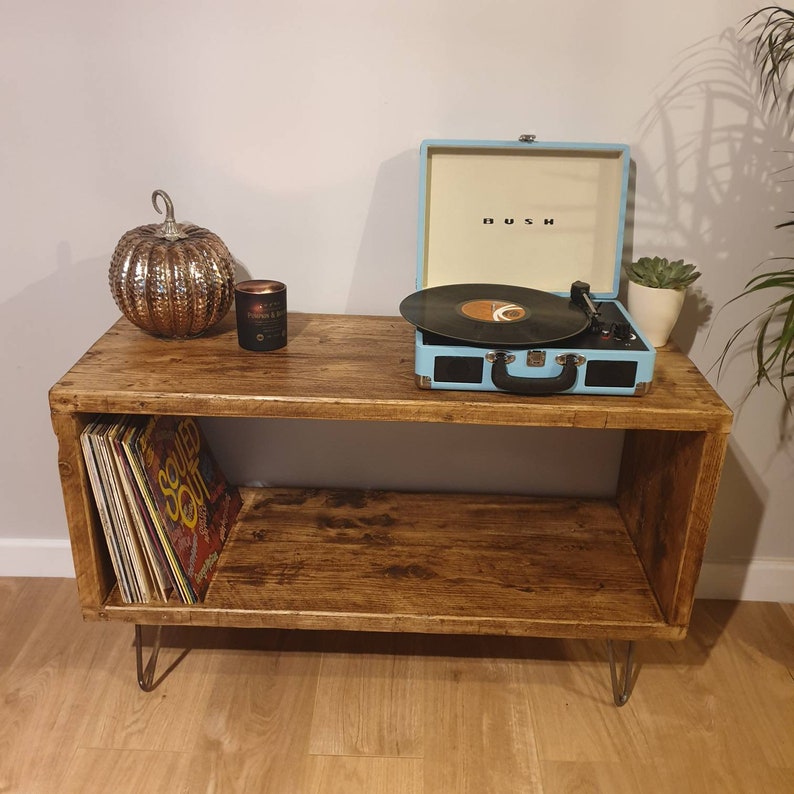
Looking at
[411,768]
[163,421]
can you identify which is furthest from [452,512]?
[163,421]

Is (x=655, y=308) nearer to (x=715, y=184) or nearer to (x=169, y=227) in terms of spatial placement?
(x=715, y=184)

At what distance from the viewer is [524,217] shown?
140 cm

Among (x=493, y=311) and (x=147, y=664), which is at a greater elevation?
(x=493, y=311)

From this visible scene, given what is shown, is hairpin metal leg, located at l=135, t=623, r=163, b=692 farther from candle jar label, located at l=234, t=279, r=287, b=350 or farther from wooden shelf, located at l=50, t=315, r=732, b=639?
candle jar label, located at l=234, t=279, r=287, b=350

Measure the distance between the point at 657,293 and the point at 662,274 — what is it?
0.14 feet

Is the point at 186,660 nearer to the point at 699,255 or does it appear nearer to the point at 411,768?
the point at 411,768

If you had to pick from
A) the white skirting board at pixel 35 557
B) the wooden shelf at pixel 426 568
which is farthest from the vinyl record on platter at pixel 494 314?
the white skirting board at pixel 35 557

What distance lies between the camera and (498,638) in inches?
64.7

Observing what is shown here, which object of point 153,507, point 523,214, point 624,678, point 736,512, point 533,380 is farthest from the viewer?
point 736,512

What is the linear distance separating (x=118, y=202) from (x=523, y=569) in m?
0.97

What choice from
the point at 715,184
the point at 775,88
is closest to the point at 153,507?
the point at 715,184

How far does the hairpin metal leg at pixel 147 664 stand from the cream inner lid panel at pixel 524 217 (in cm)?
83

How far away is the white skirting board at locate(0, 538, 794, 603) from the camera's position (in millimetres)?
1757

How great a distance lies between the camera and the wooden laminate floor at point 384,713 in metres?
1.35
